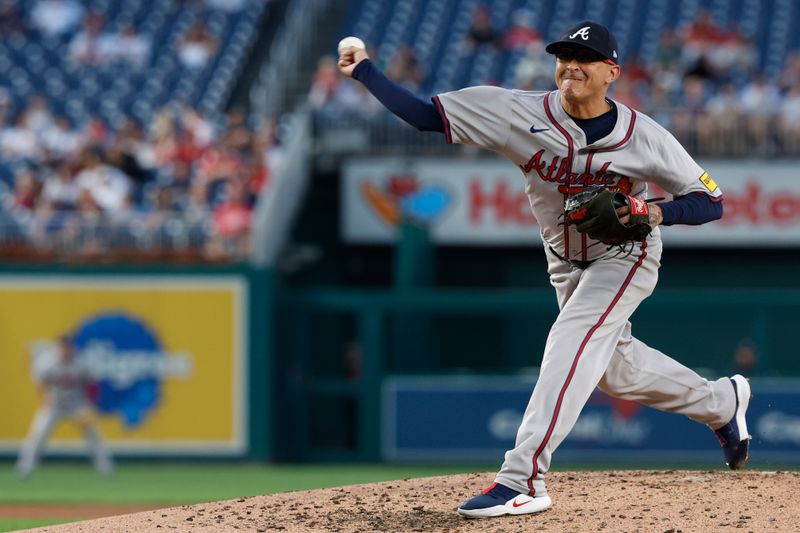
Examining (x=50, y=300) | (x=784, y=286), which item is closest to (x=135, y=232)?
(x=50, y=300)

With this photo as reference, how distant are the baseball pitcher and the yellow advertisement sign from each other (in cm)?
913

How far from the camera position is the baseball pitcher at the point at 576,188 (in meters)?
5.25

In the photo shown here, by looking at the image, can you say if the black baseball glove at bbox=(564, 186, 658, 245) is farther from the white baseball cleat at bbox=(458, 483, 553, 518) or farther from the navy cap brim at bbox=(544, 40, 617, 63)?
the white baseball cleat at bbox=(458, 483, 553, 518)

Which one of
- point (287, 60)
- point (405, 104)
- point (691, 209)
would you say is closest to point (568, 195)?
point (691, 209)

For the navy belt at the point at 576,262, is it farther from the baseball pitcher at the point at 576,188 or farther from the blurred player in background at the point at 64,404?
the blurred player in background at the point at 64,404

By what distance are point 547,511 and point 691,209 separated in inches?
48.6

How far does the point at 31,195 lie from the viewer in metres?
14.8

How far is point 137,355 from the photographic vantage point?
47.5 ft

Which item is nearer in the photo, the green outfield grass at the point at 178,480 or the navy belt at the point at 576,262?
the navy belt at the point at 576,262

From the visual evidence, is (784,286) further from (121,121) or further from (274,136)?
(121,121)

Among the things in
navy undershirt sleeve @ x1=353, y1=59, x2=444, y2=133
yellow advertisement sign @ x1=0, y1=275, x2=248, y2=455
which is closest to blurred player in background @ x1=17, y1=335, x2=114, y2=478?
yellow advertisement sign @ x1=0, y1=275, x2=248, y2=455

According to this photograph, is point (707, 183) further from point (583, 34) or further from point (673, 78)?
point (673, 78)

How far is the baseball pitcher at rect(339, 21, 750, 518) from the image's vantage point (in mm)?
5254

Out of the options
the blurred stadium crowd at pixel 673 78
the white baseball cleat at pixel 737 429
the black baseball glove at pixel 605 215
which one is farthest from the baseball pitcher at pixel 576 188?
the blurred stadium crowd at pixel 673 78
